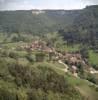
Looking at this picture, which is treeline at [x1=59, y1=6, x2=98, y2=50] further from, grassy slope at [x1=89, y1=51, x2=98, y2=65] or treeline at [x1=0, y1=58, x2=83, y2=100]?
treeline at [x1=0, y1=58, x2=83, y2=100]

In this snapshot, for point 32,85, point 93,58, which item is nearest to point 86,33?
point 93,58

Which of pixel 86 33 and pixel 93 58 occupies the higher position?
pixel 86 33

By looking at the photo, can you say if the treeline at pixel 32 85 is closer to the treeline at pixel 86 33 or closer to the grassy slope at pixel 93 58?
the grassy slope at pixel 93 58

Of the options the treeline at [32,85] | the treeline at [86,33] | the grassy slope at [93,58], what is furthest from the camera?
the treeline at [86,33]

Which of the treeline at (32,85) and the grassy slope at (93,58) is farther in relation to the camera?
the grassy slope at (93,58)

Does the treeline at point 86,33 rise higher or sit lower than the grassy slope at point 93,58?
higher

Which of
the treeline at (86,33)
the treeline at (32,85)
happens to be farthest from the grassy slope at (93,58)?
the treeline at (32,85)

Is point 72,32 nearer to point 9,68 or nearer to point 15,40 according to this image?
point 15,40

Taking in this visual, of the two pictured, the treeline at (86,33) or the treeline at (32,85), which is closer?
the treeline at (32,85)

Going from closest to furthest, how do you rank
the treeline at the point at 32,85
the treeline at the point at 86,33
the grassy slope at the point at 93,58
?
1. the treeline at the point at 32,85
2. the grassy slope at the point at 93,58
3. the treeline at the point at 86,33

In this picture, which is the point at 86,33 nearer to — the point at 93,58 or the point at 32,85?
the point at 93,58

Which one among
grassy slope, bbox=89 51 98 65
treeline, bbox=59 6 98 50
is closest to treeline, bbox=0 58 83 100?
grassy slope, bbox=89 51 98 65
